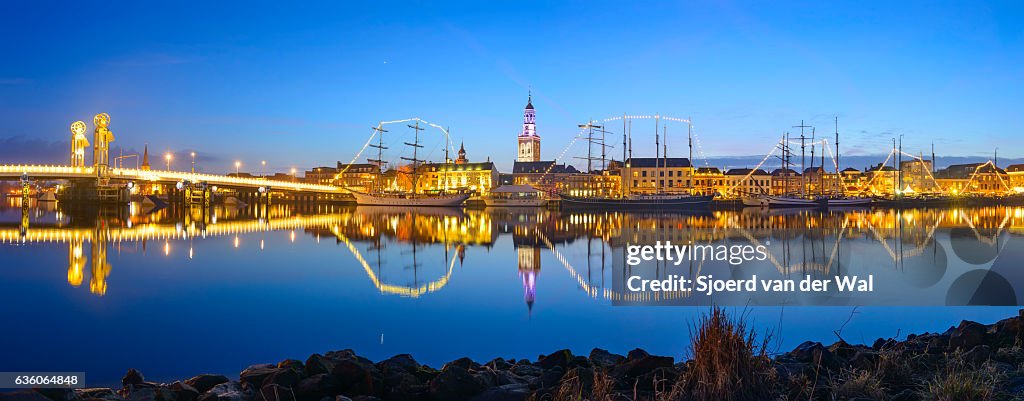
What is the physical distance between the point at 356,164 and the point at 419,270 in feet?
442

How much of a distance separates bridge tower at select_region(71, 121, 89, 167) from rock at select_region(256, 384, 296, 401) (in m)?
87.3

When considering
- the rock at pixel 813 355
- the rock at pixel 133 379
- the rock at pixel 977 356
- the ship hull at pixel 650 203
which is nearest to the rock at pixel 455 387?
the rock at pixel 133 379

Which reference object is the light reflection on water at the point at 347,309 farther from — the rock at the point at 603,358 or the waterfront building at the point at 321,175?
the waterfront building at the point at 321,175

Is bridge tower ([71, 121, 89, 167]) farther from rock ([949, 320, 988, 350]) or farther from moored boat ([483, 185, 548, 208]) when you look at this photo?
rock ([949, 320, 988, 350])

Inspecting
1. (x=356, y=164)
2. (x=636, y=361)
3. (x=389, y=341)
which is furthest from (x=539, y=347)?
(x=356, y=164)

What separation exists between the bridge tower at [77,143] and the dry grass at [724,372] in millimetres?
89375

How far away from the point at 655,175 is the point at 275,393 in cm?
9992

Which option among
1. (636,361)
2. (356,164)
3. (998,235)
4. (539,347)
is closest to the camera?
(636,361)

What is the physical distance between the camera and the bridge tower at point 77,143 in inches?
3014

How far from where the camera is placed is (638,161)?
342 feet

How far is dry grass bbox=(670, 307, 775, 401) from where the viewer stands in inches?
164

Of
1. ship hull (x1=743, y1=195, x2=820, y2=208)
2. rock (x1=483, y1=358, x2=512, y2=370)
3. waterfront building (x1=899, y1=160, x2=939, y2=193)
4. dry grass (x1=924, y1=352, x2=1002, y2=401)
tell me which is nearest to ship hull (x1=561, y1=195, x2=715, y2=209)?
ship hull (x1=743, y1=195, x2=820, y2=208)

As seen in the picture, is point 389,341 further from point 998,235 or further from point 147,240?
point 998,235

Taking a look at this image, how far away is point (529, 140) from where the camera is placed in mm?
152125
